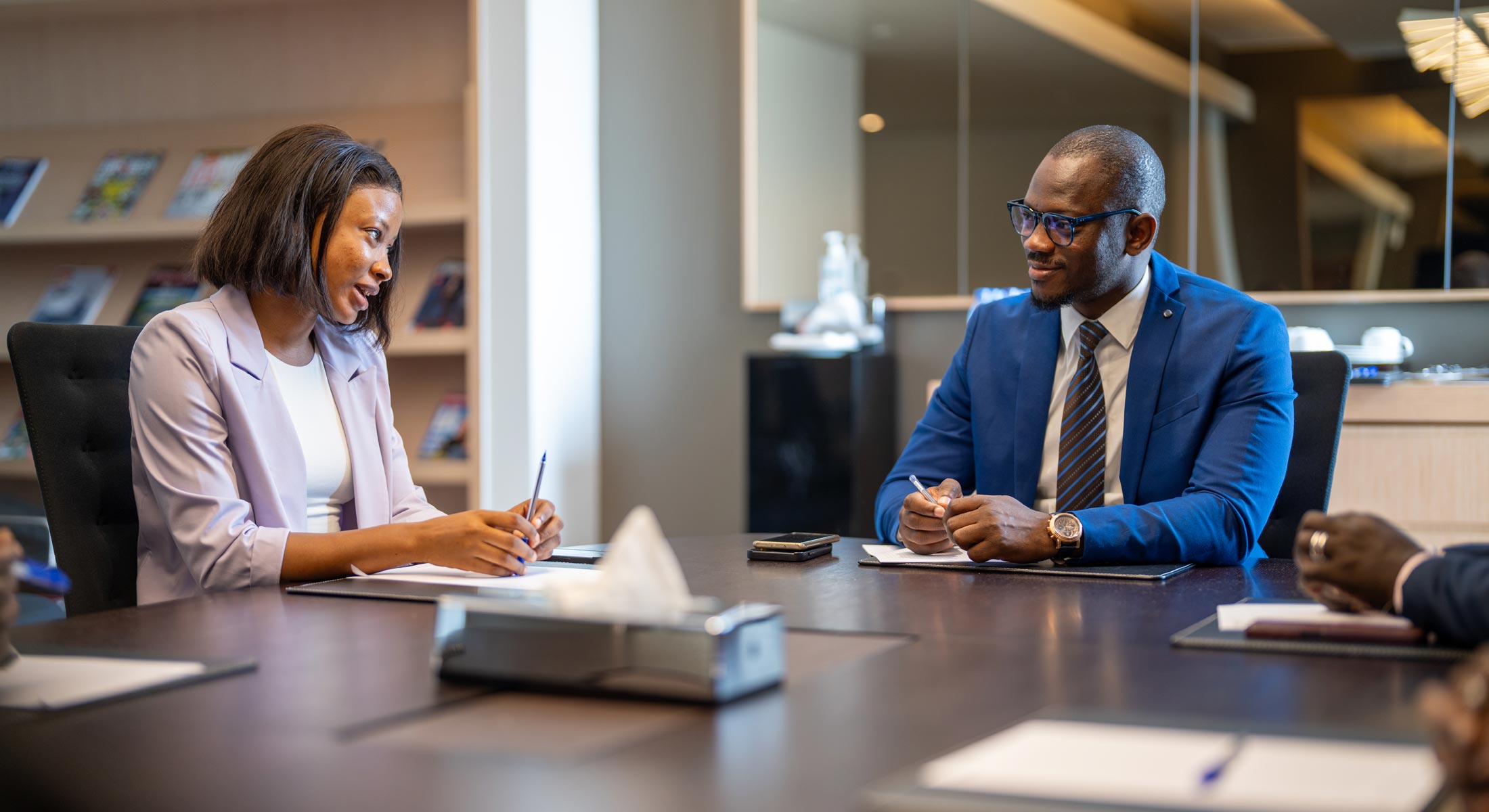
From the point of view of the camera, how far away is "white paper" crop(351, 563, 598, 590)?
1.54 metres

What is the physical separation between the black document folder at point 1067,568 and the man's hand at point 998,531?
2 centimetres

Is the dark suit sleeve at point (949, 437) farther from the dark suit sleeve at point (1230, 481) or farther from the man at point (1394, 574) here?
the man at point (1394, 574)

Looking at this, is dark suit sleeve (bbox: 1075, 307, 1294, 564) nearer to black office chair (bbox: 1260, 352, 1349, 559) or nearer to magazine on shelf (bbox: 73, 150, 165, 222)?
black office chair (bbox: 1260, 352, 1349, 559)

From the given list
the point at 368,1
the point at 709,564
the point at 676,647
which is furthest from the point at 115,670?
the point at 368,1

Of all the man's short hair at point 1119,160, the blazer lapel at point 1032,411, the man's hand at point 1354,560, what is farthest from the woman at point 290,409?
the man's short hair at point 1119,160

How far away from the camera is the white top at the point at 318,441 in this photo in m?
1.99

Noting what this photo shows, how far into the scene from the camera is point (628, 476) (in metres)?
4.79

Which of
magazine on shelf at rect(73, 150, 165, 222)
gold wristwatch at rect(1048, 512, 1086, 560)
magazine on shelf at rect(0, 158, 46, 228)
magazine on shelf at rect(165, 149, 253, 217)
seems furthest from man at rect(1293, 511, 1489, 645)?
magazine on shelf at rect(0, 158, 46, 228)

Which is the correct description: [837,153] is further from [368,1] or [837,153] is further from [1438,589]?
[1438,589]

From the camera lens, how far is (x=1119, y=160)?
2.20 meters

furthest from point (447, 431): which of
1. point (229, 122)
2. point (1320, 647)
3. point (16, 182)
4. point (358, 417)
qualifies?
point (1320, 647)

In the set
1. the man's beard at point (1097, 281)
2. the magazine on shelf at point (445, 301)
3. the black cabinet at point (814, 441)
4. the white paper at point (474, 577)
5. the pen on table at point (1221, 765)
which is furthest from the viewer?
the magazine on shelf at point (445, 301)

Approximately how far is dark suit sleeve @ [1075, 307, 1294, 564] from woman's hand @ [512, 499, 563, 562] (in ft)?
2.36

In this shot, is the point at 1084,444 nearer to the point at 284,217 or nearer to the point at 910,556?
the point at 910,556
